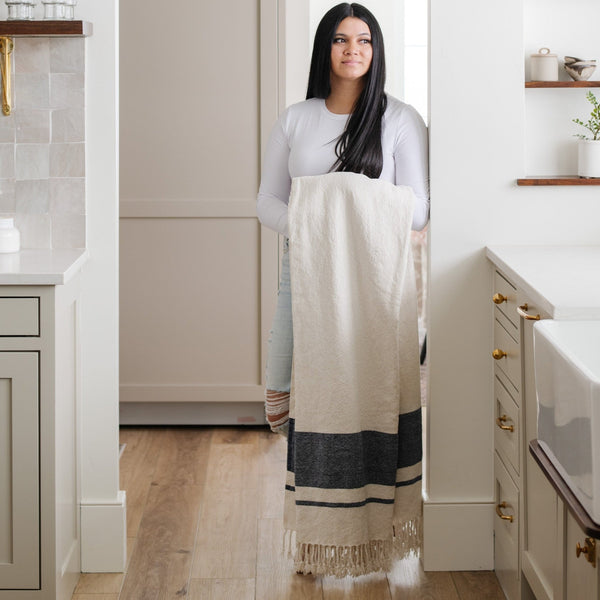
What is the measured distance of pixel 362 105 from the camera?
2.57 meters

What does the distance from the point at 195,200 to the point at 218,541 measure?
1592mm

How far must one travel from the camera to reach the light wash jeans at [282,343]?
2611 millimetres

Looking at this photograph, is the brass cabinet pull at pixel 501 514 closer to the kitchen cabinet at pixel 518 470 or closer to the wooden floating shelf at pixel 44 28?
the kitchen cabinet at pixel 518 470

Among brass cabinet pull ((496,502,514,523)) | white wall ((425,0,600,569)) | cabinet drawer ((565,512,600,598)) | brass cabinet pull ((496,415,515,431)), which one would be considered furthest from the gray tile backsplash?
cabinet drawer ((565,512,600,598))

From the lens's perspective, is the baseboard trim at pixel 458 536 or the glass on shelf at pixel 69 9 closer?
the glass on shelf at pixel 69 9

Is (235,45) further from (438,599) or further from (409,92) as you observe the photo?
(438,599)

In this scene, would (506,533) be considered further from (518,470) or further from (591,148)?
(591,148)

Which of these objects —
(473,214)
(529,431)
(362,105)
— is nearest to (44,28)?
(362,105)

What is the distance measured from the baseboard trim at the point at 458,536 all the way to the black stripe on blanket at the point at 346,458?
235 mm

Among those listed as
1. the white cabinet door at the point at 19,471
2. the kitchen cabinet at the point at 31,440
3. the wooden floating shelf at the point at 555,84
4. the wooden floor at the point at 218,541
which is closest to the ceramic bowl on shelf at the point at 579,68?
the wooden floating shelf at the point at 555,84

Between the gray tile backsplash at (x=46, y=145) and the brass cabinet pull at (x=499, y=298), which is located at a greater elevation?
the gray tile backsplash at (x=46, y=145)

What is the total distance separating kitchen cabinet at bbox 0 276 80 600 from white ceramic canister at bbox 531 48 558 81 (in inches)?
57.2

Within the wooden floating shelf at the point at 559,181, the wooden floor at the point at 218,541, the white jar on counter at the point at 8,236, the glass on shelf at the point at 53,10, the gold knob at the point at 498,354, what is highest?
the glass on shelf at the point at 53,10

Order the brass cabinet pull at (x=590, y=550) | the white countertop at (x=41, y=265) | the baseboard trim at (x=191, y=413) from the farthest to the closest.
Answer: the baseboard trim at (x=191, y=413) → the white countertop at (x=41, y=265) → the brass cabinet pull at (x=590, y=550)
